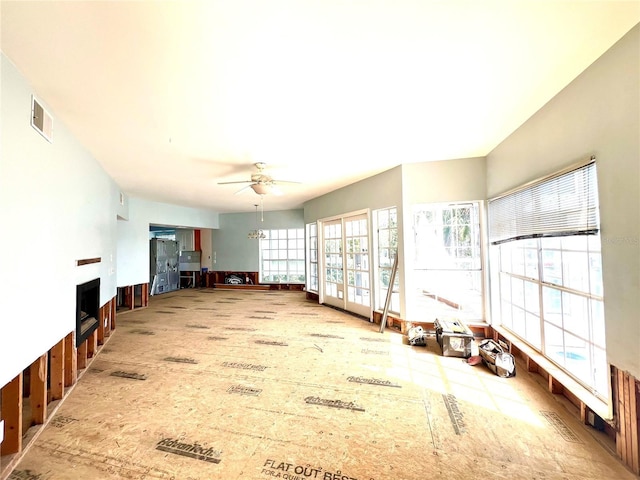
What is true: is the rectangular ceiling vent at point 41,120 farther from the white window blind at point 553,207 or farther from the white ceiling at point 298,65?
the white window blind at point 553,207

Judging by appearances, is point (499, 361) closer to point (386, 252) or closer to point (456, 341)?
point (456, 341)

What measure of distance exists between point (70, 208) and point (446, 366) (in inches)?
173

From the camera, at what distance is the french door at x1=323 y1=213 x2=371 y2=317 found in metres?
5.08

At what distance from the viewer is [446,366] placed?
121 inches

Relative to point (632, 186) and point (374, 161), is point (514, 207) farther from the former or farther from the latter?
point (374, 161)

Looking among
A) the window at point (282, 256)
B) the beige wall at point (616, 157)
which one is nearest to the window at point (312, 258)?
the window at point (282, 256)

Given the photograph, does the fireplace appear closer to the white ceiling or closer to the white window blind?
the white ceiling

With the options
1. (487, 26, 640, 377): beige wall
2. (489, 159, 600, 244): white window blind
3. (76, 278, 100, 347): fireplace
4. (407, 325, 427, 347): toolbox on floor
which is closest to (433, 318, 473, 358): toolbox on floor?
(407, 325, 427, 347): toolbox on floor

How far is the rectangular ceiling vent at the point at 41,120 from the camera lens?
186 cm

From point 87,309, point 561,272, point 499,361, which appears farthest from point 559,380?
point 87,309

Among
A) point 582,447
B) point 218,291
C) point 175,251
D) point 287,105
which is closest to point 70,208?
point 287,105

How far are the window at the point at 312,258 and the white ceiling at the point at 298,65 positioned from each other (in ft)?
13.3

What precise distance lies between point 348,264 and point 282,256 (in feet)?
12.4

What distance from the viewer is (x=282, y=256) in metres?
8.84
